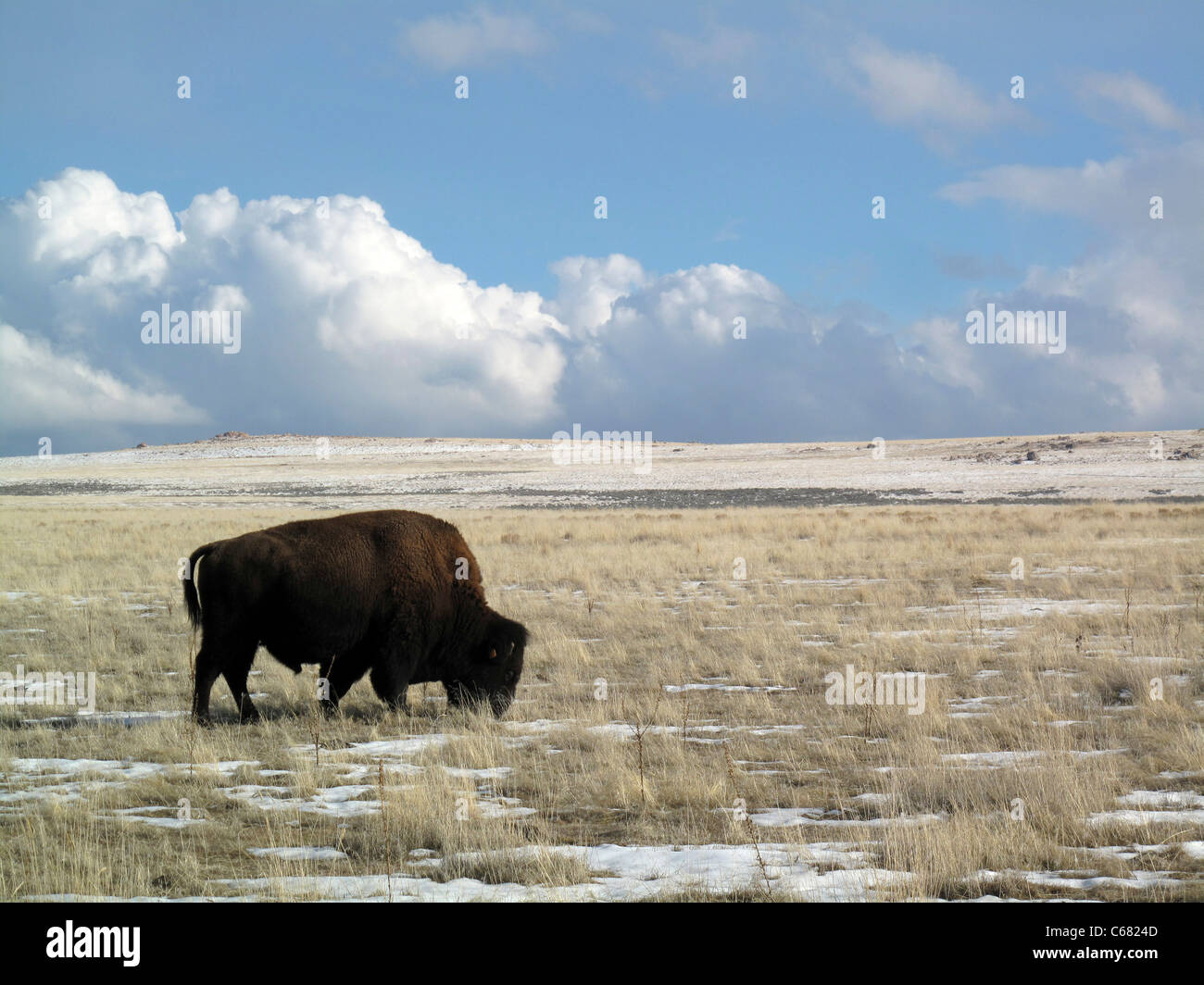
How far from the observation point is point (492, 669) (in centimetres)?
868

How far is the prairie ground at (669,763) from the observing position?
455 cm

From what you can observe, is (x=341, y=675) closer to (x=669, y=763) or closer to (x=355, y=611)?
(x=355, y=611)

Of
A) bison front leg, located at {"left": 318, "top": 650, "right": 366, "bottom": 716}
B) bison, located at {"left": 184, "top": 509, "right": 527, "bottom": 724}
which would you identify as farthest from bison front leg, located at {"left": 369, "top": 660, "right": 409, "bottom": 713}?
bison front leg, located at {"left": 318, "top": 650, "right": 366, "bottom": 716}

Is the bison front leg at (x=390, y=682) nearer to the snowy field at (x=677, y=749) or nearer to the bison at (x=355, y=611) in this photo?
the bison at (x=355, y=611)

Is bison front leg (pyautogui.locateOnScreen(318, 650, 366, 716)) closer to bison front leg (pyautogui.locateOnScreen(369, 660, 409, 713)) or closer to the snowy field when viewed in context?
bison front leg (pyautogui.locateOnScreen(369, 660, 409, 713))

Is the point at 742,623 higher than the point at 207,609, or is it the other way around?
the point at 207,609

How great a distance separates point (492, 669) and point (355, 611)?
4.76 ft

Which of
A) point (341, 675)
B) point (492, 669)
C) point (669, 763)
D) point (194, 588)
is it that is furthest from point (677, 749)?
point (194, 588)

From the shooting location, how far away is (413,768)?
6660mm

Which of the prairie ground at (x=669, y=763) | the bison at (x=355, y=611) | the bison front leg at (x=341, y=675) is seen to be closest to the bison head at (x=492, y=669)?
the bison at (x=355, y=611)

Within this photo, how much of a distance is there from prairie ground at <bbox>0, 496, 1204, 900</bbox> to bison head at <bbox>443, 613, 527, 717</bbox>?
11.3 inches

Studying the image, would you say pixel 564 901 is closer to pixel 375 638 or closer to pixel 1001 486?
pixel 375 638
